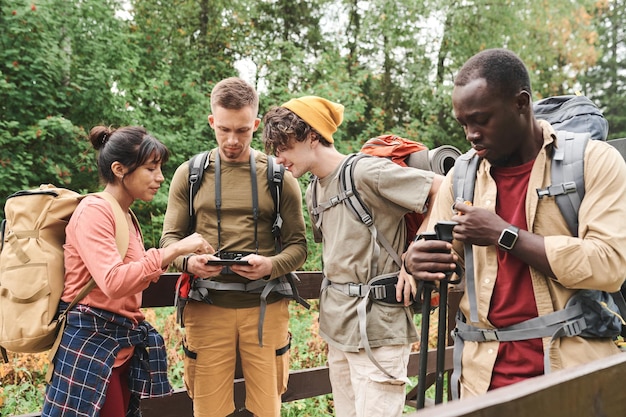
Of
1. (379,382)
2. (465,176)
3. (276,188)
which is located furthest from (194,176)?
(465,176)

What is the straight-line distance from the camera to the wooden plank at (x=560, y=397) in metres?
0.86

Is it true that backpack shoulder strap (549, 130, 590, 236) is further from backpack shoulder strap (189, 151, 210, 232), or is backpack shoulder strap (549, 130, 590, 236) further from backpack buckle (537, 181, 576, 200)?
backpack shoulder strap (189, 151, 210, 232)

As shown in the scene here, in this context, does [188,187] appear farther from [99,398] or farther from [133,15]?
[133,15]

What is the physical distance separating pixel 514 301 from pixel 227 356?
1.85 meters

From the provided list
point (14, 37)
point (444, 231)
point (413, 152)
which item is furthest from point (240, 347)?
point (14, 37)

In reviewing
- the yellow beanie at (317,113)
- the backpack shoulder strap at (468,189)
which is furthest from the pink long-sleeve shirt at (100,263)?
the backpack shoulder strap at (468,189)

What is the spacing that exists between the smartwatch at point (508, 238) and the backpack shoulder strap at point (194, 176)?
6.35 feet

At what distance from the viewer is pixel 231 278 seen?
3.16 meters

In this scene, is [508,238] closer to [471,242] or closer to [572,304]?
[471,242]

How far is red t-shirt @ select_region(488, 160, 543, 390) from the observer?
6.11 ft

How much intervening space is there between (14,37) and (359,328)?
7997 millimetres

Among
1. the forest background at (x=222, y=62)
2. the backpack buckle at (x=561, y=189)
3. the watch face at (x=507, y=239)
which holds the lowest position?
the watch face at (x=507, y=239)

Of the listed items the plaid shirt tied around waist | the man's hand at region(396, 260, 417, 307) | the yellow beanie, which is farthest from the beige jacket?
the plaid shirt tied around waist

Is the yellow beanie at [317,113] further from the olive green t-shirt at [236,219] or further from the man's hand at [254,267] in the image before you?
the man's hand at [254,267]
